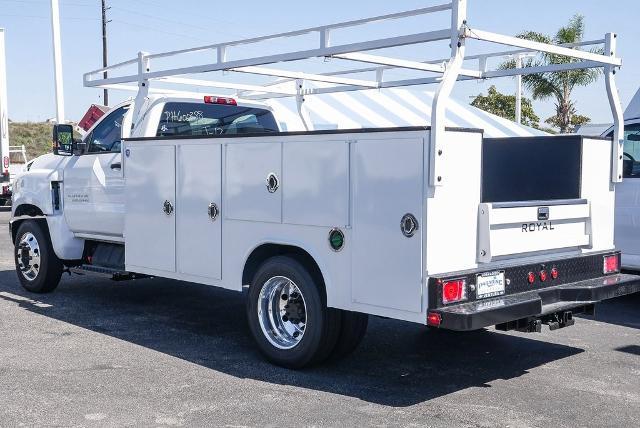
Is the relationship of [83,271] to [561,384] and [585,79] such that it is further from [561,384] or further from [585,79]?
[585,79]

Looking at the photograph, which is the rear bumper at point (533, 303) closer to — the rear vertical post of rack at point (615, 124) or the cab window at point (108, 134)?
the rear vertical post of rack at point (615, 124)

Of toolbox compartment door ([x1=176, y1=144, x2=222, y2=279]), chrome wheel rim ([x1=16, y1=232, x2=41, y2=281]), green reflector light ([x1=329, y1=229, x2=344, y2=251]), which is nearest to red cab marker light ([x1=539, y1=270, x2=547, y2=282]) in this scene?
green reflector light ([x1=329, y1=229, x2=344, y2=251])

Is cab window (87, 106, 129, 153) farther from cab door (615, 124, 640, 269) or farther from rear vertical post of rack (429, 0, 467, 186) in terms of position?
cab door (615, 124, 640, 269)

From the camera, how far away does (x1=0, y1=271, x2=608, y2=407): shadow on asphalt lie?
6.04 meters

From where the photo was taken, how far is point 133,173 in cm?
770

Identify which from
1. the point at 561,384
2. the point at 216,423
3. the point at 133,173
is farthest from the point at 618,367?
the point at 133,173

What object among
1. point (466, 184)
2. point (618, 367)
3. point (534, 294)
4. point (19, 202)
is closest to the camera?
point (466, 184)

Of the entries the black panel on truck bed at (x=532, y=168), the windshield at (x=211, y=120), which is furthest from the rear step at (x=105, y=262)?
the black panel on truck bed at (x=532, y=168)

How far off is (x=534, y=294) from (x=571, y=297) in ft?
1.32

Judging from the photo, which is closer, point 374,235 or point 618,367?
point 374,235

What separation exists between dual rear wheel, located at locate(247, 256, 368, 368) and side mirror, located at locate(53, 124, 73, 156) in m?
3.35

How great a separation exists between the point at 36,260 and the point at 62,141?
1543 mm

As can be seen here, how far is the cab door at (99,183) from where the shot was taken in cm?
832

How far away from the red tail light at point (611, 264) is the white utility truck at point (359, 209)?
3 centimetres
